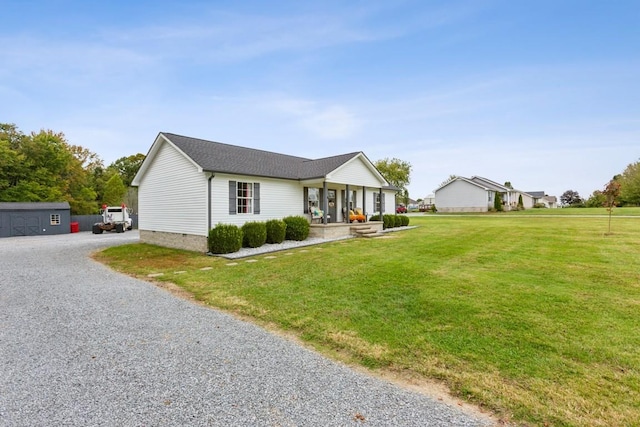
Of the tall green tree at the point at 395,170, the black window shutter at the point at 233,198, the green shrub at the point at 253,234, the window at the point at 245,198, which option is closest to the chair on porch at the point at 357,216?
the green shrub at the point at 253,234

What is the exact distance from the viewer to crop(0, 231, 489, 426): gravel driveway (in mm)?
2543

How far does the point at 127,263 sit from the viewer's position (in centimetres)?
1036

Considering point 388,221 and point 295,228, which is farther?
point 388,221

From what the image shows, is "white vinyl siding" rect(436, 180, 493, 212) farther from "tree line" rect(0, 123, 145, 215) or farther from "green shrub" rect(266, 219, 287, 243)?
"tree line" rect(0, 123, 145, 215)

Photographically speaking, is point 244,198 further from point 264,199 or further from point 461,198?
point 461,198

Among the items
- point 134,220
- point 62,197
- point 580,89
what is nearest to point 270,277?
point 580,89

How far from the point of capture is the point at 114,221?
84.1ft

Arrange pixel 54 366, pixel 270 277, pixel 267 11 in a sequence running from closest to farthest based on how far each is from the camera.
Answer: pixel 54 366 → pixel 270 277 → pixel 267 11

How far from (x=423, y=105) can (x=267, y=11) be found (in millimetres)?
11149

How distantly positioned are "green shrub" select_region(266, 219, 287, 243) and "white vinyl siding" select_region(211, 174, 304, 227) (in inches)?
27.0

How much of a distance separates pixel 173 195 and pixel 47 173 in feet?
82.2

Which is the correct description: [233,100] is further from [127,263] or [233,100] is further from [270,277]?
[270,277]

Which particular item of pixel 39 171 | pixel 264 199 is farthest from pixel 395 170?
pixel 39 171

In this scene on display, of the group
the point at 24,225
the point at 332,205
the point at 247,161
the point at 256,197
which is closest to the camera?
the point at 256,197
